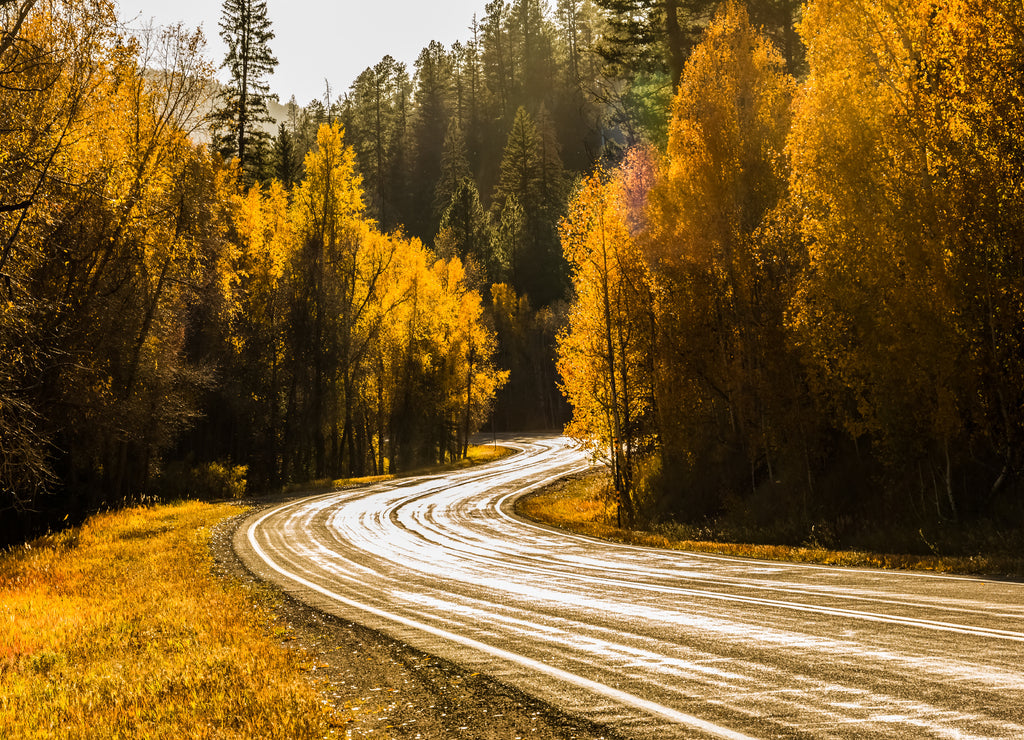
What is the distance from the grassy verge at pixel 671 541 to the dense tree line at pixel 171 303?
12.8 meters

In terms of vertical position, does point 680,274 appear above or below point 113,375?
above

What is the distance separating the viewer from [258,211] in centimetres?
3512

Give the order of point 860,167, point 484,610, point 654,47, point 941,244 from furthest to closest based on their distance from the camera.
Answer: point 654,47 → point 860,167 → point 941,244 → point 484,610

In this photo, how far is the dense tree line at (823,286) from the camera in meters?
13.7

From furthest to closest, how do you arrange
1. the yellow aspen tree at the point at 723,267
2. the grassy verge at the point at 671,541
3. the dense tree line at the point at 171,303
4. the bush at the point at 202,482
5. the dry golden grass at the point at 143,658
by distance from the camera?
the bush at the point at 202,482, the yellow aspen tree at the point at 723,267, the dense tree line at the point at 171,303, the grassy verge at the point at 671,541, the dry golden grass at the point at 143,658

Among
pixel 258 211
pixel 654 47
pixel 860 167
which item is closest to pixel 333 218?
pixel 258 211

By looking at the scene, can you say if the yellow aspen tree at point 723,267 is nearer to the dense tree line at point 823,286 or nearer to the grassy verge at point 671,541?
the dense tree line at point 823,286

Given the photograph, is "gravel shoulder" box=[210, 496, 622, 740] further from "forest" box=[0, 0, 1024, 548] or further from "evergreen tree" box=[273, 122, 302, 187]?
"evergreen tree" box=[273, 122, 302, 187]

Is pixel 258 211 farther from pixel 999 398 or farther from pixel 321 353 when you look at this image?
pixel 999 398

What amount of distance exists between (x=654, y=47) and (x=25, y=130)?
82.2ft

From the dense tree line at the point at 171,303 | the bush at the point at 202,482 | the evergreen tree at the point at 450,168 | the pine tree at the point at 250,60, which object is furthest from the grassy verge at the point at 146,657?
the evergreen tree at the point at 450,168

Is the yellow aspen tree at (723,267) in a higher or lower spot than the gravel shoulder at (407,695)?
higher

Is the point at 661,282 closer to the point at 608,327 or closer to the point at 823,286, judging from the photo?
the point at 608,327

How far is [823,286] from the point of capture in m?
16.1
